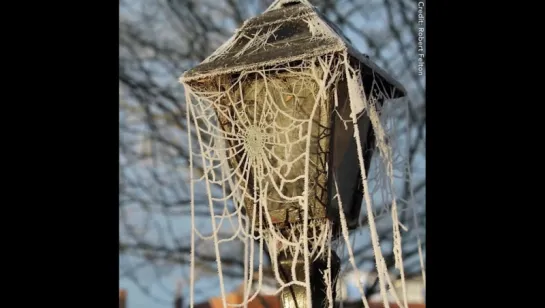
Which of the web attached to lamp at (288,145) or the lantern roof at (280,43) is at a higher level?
the lantern roof at (280,43)

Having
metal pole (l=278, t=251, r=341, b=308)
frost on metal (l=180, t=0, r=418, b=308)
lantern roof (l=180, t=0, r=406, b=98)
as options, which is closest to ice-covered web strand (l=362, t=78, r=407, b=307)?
frost on metal (l=180, t=0, r=418, b=308)

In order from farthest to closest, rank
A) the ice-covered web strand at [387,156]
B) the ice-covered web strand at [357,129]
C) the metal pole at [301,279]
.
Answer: the ice-covered web strand at [387,156]
the metal pole at [301,279]
the ice-covered web strand at [357,129]

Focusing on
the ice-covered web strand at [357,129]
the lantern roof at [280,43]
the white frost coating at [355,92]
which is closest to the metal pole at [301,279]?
the ice-covered web strand at [357,129]

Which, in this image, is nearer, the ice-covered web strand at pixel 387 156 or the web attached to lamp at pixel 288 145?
the web attached to lamp at pixel 288 145

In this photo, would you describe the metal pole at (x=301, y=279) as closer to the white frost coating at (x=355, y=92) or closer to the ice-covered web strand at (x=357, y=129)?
the ice-covered web strand at (x=357, y=129)

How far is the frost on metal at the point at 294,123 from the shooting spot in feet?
6.72

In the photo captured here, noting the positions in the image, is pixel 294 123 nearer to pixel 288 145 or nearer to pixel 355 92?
pixel 288 145

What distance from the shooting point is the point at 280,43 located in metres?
2.12

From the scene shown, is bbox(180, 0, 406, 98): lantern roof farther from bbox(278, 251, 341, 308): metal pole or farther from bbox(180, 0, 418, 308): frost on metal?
bbox(278, 251, 341, 308): metal pole

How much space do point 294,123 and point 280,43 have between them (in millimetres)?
274

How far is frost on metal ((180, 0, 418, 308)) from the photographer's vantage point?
6.72 feet

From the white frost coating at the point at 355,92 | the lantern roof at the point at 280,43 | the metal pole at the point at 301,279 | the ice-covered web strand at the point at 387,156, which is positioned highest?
the lantern roof at the point at 280,43

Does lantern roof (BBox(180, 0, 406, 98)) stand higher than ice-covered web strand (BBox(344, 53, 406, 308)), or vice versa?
lantern roof (BBox(180, 0, 406, 98))
